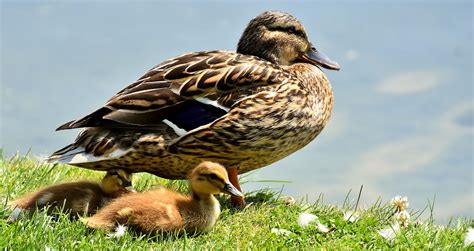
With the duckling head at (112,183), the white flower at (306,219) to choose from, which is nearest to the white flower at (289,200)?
the white flower at (306,219)

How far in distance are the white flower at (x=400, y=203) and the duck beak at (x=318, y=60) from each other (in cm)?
177

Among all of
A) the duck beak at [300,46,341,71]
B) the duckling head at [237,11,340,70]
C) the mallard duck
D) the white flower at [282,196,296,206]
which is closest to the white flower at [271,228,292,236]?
the mallard duck

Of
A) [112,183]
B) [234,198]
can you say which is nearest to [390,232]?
[234,198]

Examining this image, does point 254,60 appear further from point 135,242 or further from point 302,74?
point 135,242

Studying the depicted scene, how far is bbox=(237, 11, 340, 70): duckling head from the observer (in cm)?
844

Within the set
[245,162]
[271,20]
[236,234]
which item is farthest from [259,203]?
[271,20]

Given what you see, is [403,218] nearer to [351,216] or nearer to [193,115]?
[351,216]

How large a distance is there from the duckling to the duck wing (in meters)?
0.87

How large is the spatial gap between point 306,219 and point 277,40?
90.1 inches

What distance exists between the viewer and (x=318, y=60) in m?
8.71

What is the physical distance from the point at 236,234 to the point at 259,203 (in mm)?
1169

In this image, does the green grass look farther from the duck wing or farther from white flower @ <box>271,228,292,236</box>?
the duck wing

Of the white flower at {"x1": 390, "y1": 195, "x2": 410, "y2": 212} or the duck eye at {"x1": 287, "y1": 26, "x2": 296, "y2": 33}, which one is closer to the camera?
the white flower at {"x1": 390, "y1": 195, "x2": 410, "y2": 212}

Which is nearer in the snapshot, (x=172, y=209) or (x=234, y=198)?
(x=172, y=209)
